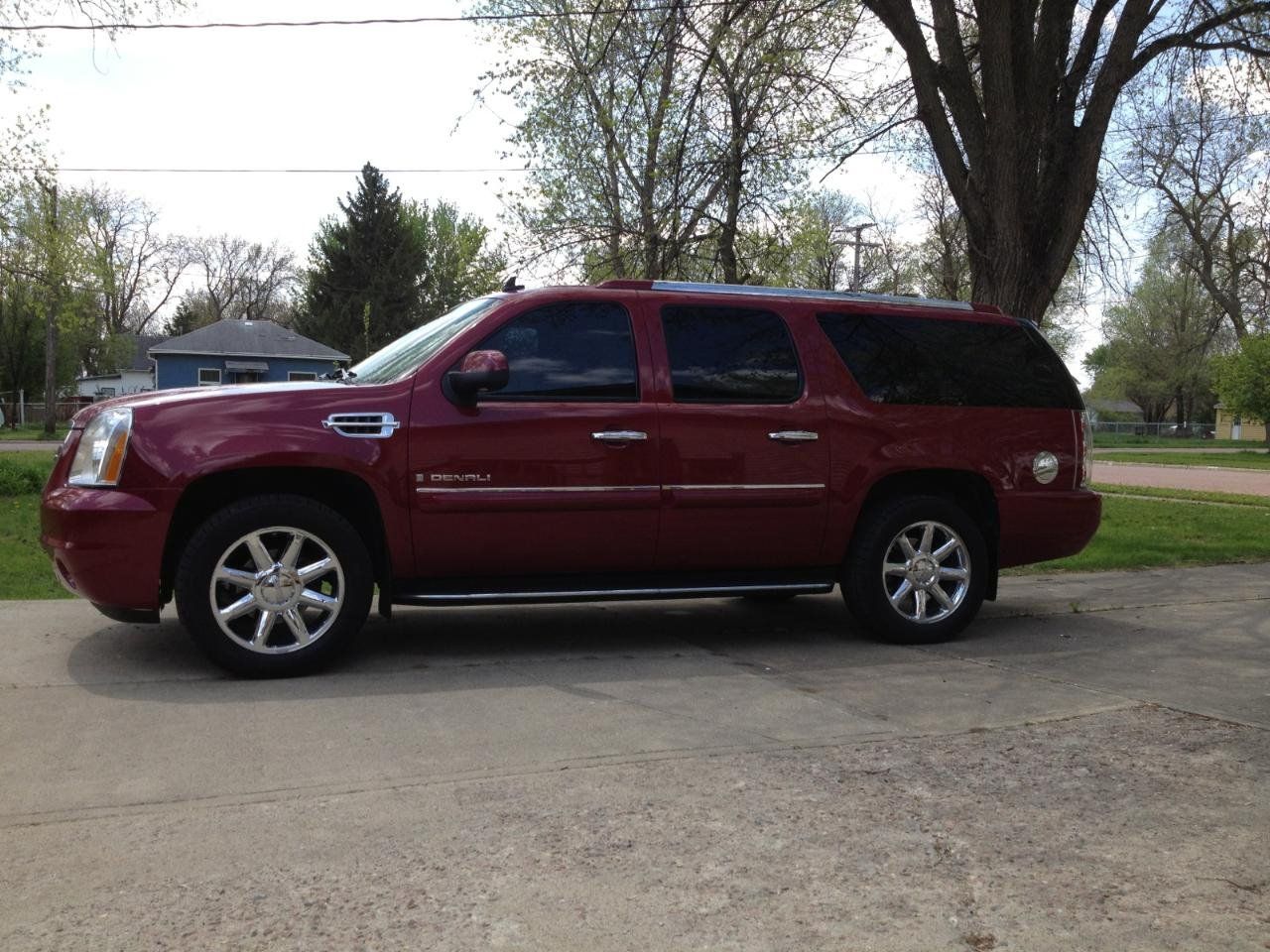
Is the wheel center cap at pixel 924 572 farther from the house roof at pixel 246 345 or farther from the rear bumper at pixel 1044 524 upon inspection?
the house roof at pixel 246 345

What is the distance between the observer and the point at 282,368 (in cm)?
5109

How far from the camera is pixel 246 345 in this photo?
168 ft

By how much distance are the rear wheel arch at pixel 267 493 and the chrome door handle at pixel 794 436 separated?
6.83 feet

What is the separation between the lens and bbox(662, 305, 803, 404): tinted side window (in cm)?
596

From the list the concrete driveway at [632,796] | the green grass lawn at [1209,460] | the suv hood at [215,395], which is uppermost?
the suv hood at [215,395]

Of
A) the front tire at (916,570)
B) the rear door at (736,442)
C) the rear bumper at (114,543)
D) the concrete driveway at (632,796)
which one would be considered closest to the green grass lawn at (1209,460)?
the front tire at (916,570)

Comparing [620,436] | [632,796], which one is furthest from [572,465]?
[632,796]

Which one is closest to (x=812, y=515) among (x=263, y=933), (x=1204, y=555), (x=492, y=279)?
(x=263, y=933)

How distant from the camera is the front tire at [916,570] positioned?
627 cm

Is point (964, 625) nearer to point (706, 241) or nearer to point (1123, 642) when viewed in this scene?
point (1123, 642)

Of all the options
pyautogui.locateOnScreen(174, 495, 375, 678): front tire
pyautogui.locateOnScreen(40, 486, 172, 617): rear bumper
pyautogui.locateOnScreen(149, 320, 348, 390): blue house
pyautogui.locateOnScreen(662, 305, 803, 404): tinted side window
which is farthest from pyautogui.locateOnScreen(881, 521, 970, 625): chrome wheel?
pyautogui.locateOnScreen(149, 320, 348, 390): blue house

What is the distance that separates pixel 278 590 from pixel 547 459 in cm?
139

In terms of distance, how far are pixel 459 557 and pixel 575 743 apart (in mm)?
1490

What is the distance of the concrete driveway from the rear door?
0.61m
